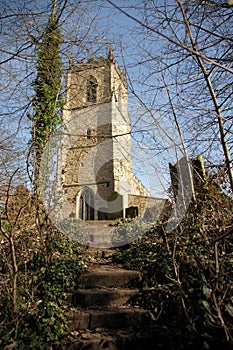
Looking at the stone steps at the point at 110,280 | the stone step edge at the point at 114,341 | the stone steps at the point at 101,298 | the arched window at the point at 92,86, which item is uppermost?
the arched window at the point at 92,86

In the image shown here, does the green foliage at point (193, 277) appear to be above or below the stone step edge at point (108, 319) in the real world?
above

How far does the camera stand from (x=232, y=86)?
2.90 m

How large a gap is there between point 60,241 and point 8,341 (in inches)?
93.5

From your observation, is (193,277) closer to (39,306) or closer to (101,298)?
(101,298)

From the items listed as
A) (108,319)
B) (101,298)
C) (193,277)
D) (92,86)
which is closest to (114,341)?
(108,319)

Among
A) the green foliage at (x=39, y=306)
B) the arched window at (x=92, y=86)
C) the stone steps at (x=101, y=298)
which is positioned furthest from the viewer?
the arched window at (x=92, y=86)

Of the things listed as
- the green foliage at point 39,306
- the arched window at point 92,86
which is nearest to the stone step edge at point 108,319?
the green foliage at point 39,306

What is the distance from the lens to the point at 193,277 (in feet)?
7.64

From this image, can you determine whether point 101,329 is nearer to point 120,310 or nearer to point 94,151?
point 120,310

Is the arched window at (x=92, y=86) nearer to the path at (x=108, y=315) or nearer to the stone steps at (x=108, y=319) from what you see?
the path at (x=108, y=315)

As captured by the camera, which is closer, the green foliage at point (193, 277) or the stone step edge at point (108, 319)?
the green foliage at point (193, 277)

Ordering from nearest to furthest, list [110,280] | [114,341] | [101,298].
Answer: [114,341], [101,298], [110,280]

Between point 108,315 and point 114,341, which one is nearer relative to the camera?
point 114,341

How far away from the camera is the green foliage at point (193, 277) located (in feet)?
5.71
